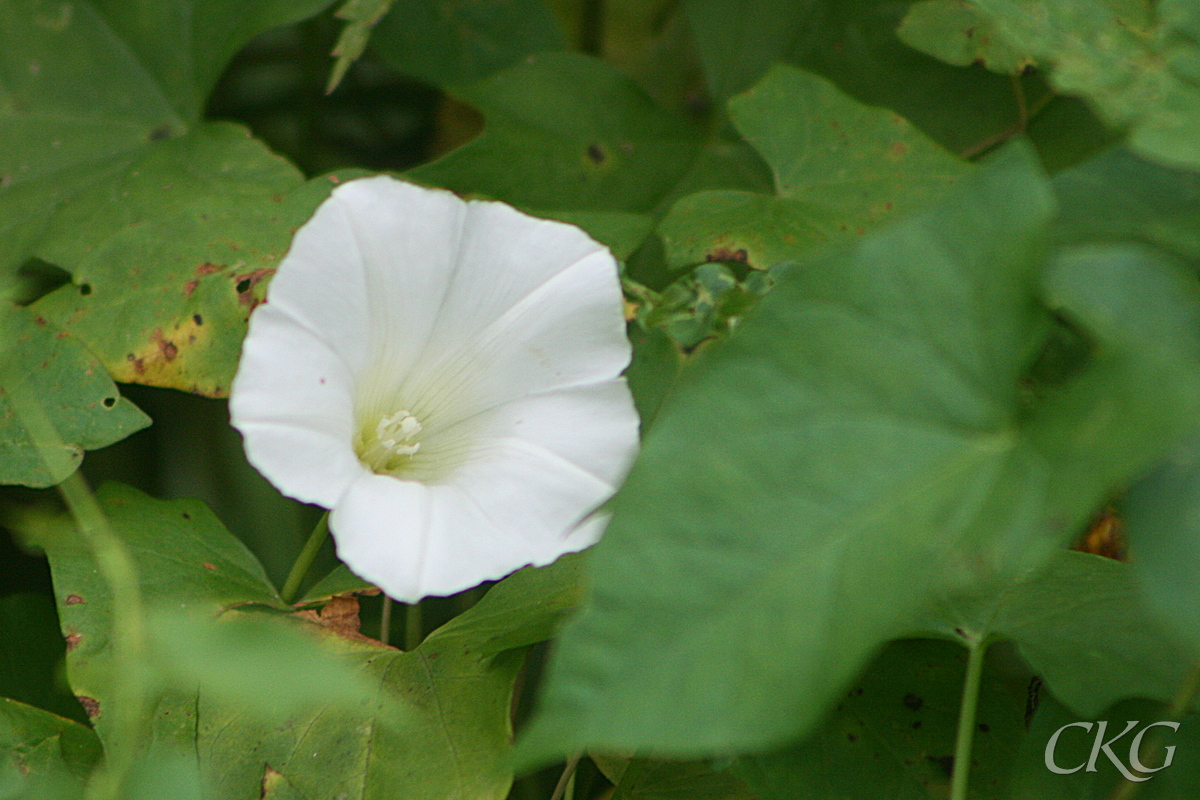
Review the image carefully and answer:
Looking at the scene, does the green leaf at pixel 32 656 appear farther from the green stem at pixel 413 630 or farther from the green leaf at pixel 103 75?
the green leaf at pixel 103 75

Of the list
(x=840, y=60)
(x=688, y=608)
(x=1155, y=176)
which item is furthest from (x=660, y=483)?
(x=840, y=60)

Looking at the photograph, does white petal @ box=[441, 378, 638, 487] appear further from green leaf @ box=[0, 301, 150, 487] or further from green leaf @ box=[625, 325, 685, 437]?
green leaf @ box=[0, 301, 150, 487]

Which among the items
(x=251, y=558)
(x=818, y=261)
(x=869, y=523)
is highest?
(x=818, y=261)

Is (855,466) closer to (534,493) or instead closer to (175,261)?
(534,493)

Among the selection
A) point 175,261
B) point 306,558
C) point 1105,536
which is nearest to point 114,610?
point 306,558

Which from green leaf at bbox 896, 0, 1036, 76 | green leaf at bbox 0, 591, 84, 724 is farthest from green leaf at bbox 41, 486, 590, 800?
green leaf at bbox 896, 0, 1036, 76

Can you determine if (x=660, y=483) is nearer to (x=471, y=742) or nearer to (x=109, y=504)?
(x=471, y=742)
